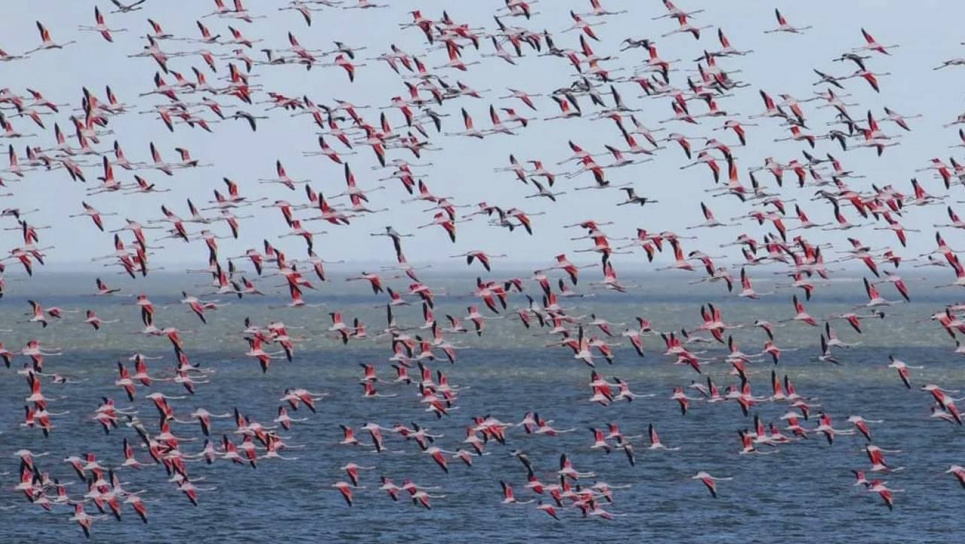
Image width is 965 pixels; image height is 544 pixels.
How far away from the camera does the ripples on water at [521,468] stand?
71938mm

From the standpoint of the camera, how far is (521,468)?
88.8 m

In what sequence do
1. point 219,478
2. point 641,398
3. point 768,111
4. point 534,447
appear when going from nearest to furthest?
point 768,111, point 219,478, point 534,447, point 641,398

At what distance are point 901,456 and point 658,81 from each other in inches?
1230

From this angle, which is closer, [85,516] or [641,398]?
[85,516]

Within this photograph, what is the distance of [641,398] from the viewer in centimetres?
11881

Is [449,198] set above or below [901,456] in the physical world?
above

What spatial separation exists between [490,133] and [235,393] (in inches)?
2397

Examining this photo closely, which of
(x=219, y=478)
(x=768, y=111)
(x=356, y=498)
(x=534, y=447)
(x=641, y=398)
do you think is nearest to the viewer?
(x=768, y=111)

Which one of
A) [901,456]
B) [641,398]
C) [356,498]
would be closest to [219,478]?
[356,498]

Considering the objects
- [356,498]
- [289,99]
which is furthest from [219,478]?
[289,99]

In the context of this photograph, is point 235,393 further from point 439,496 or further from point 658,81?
point 658,81

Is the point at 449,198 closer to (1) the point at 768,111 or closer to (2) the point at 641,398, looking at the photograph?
(1) the point at 768,111

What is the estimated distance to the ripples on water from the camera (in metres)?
71.9

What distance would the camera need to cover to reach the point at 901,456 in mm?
90438
